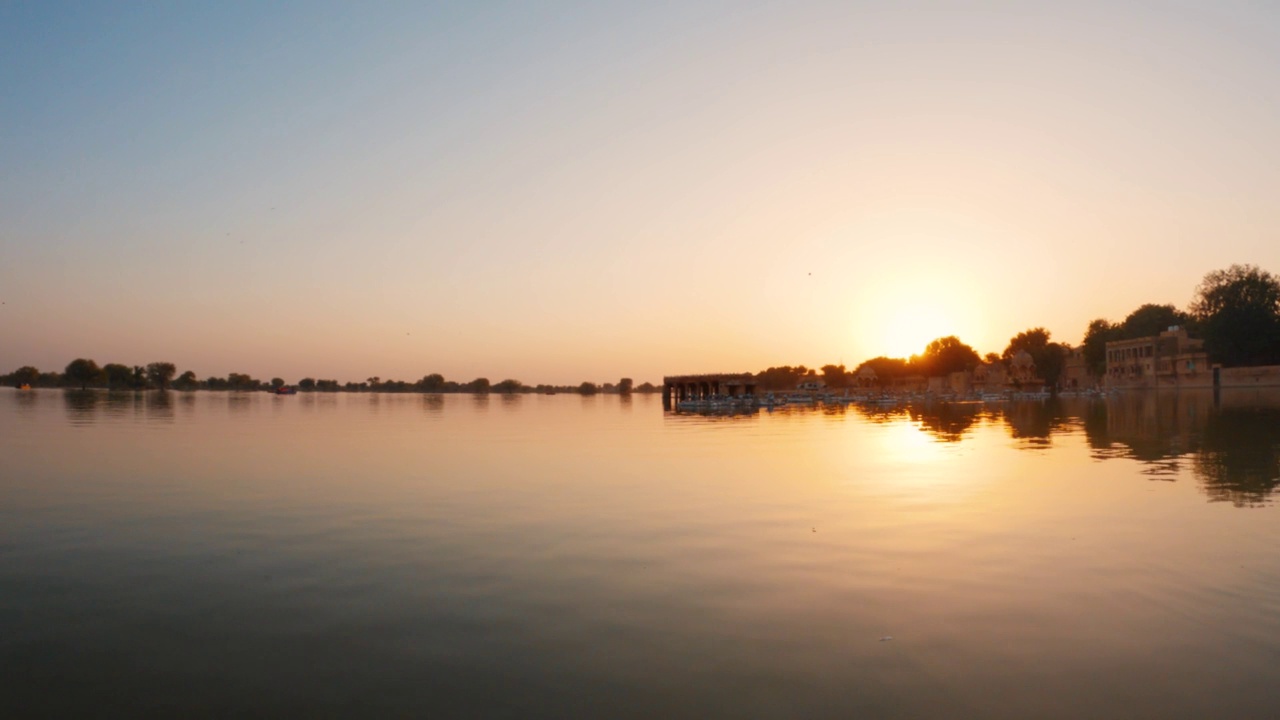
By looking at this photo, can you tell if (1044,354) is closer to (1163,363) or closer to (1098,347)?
(1098,347)

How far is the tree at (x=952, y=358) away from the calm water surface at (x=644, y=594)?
162 meters

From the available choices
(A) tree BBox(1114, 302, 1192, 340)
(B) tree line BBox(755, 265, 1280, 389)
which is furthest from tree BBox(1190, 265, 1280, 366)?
(A) tree BBox(1114, 302, 1192, 340)

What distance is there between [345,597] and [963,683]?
881cm

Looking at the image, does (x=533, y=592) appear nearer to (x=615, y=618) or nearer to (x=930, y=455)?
(x=615, y=618)

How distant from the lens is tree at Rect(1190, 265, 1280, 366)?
124 m

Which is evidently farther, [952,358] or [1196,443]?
[952,358]

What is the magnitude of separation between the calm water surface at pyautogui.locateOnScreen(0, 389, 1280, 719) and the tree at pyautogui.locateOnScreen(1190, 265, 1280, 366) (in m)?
119

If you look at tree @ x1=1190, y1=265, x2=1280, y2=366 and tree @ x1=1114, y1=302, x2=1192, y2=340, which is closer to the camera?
tree @ x1=1190, y1=265, x2=1280, y2=366

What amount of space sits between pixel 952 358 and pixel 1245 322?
62.4 m

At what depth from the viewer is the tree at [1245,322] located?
124 metres

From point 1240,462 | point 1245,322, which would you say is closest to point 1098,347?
point 1245,322

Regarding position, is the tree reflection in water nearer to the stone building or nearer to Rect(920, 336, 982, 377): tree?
the stone building

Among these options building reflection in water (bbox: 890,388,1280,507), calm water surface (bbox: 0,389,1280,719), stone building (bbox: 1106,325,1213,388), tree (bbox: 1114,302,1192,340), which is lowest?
calm water surface (bbox: 0,389,1280,719)

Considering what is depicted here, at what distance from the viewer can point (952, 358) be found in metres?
182
